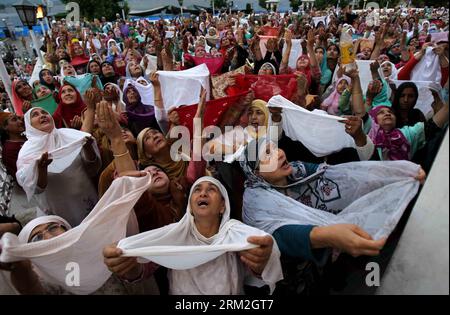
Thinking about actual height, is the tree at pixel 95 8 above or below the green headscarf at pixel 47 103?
above

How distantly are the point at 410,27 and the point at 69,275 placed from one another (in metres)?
10.0

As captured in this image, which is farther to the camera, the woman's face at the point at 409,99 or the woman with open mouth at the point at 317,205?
the woman's face at the point at 409,99

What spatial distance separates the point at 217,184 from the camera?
1.73 metres

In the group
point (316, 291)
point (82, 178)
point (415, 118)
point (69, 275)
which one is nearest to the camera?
point (69, 275)

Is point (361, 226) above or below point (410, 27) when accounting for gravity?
below

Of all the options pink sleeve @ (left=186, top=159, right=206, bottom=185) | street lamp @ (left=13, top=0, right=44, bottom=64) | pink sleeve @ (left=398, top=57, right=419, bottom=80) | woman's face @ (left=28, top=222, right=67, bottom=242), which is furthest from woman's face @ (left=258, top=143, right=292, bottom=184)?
street lamp @ (left=13, top=0, right=44, bottom=64)

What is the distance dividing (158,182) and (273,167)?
796 mm

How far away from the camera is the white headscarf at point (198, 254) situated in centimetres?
135

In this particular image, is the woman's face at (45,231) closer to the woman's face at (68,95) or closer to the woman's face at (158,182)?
the woman's face at (158,182)

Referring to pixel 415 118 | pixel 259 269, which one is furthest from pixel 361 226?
pixel 415 118

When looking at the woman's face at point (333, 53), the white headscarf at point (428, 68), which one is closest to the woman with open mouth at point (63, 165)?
the white headscarf at point (428, 68)

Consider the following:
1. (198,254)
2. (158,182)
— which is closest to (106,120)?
(158,182)

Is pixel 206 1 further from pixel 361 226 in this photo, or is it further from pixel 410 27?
pixel 361 226

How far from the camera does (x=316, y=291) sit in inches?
67.3
